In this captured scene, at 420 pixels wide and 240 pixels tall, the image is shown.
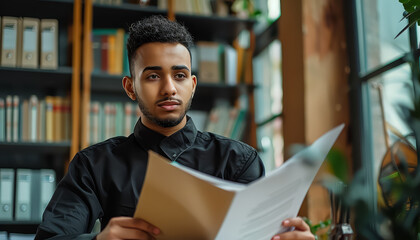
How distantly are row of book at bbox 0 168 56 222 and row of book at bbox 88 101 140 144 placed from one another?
332 mm

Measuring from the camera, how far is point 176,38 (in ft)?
4.11

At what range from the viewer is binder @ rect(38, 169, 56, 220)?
103 inches

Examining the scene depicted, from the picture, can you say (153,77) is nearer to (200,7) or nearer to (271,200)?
(271,200)

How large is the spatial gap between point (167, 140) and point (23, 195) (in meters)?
1.60

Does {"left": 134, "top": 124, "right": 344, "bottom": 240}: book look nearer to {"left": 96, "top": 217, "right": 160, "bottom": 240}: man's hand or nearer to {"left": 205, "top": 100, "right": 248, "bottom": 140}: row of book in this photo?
{"left": 96, "top": 217, "right": 160, "bottom": 240}: man's hand

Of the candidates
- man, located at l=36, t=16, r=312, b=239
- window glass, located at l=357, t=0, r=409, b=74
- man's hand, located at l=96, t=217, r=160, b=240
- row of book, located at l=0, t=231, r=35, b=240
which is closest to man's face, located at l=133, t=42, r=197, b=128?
man, located at l=36, t=16, r=312, b=239

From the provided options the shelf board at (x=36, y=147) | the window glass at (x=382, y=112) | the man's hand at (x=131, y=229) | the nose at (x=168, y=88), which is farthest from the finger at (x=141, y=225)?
the shelf board at (x=36, y=147)

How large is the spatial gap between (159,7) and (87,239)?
84.9 inches

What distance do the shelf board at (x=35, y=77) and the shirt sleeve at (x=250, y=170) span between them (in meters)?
1.68

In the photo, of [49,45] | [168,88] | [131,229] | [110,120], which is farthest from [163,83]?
[49,45]

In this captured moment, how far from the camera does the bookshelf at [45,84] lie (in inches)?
104

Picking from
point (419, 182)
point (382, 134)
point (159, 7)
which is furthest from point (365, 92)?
point (419, 182)

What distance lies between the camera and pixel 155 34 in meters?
1.25

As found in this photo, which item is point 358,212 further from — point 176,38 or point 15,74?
point 15,74
